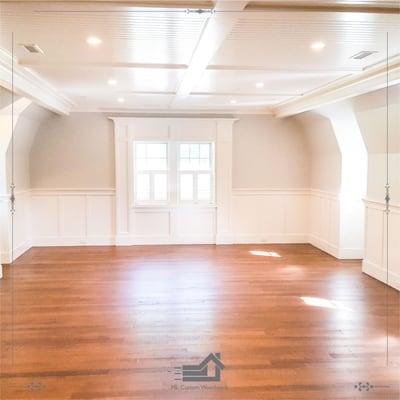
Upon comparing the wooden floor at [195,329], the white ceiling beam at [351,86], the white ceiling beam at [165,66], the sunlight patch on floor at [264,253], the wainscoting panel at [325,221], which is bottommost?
the wooden floor at [195,329]

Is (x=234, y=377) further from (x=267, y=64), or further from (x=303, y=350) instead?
(x=267, y=64)

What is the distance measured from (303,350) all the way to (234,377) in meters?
0.74

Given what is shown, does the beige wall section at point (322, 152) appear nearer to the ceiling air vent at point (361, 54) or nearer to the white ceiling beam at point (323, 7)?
the ceiling air vent at point (361, 54)

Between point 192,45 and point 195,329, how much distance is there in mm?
2511

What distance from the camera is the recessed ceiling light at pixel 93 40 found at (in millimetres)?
3166

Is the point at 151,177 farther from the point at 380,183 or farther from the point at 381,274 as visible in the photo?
the point at 381,274

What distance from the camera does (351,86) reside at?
4.71m

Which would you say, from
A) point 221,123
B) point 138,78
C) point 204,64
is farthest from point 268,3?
point 221,123

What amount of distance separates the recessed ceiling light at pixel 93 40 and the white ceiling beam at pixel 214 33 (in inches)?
31.1

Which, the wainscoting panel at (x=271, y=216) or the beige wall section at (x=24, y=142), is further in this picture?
the wainscoting panel at (x=271, y=216)

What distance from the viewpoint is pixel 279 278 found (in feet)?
17.8

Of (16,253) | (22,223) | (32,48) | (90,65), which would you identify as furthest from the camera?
(22,223)

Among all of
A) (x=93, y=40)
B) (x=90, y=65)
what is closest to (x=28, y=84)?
(x=90, y=65)

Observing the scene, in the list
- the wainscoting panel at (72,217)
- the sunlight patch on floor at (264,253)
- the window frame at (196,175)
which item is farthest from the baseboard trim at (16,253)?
the sunlight patch on floor at (264,253)
